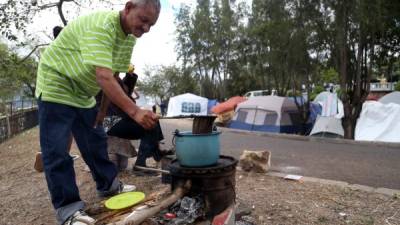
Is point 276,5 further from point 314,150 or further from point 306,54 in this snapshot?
point 314,150

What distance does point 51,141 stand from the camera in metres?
2.63

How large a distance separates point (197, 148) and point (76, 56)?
3.69ft

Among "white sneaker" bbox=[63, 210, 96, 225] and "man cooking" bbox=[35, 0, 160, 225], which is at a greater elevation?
"man cooking" bbox=[35, 0, 160, 225]

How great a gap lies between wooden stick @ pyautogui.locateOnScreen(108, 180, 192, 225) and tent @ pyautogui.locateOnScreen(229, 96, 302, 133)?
1209 centimetres

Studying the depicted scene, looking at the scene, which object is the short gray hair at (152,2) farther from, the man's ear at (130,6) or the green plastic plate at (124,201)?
the green plastic plate at (124,201)

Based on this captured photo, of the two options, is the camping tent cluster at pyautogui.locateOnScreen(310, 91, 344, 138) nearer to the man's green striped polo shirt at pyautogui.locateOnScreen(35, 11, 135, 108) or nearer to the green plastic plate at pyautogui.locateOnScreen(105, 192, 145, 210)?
the green plastic plate at pyautogui.locateOnScreen(105, 192, 145, 210)

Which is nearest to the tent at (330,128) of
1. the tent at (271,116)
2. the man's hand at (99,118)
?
the tent at (271,116)

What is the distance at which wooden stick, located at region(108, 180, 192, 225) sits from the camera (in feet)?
7.52

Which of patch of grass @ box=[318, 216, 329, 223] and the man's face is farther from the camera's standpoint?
patch of grass @ box=[318, 216, 329, 223]

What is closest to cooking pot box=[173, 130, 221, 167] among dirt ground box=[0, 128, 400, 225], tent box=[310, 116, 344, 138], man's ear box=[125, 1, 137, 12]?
dirt ground box=[0, 128, 400, 225]

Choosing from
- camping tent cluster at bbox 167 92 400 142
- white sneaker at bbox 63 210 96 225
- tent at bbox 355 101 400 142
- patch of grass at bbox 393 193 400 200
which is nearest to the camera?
white sneaker at bbox 63 210 96 225

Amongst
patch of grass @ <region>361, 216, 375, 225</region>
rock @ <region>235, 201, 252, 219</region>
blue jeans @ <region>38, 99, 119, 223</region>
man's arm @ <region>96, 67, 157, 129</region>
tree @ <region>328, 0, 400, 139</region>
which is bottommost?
patch of grass @ <region>361, 216, 375, 225</region>

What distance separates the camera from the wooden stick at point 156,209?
2293mm

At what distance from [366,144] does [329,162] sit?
3931 millimetres
